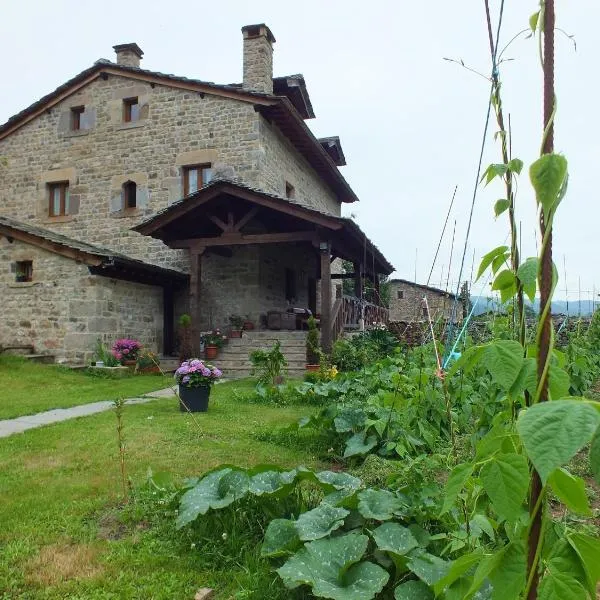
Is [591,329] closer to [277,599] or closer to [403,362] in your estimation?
[403,362]

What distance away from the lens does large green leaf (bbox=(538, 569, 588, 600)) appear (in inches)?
29.9

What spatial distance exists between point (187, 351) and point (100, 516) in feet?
27.5

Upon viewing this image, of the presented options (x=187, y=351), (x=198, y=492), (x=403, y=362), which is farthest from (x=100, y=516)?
(x=187, y=351)

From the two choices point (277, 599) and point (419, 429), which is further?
point (419, 429)

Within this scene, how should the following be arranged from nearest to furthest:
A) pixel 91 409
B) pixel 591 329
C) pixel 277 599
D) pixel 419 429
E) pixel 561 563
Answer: pixel 561 563
pixel 277 599
pixel 419 429
pixel 91 409
pixel 591 329

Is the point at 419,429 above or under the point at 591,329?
under

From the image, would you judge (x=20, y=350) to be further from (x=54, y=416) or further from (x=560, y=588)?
(x=560, y=588)

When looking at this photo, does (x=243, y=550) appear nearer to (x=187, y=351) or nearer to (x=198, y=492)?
(x=198, y=492)

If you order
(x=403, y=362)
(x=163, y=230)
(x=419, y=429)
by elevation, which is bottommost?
(x=419, y=429)

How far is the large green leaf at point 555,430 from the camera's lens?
0.61 meters

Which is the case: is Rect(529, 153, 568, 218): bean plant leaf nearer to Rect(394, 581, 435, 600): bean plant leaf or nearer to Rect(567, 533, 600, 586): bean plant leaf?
Rect(567, 533, 600, 586): bean plant leaf

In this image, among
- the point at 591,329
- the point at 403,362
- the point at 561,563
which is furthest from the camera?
the point at 591,329

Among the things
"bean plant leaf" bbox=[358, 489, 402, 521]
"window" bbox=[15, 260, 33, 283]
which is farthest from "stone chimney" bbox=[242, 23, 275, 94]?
"bean plant leaf" bbox=[358, 489, 402, 521]

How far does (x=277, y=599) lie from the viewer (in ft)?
6.59
